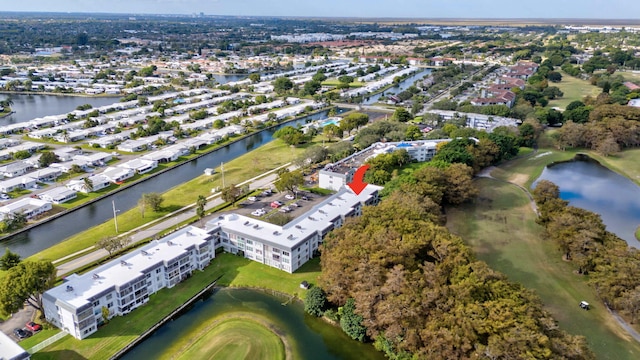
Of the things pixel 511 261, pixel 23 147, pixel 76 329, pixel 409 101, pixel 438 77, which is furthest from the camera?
pixel 438 77

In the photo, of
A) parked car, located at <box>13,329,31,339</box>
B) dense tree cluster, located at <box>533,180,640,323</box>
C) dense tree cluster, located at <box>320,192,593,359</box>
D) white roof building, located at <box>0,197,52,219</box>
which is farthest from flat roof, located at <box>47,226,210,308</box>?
dense tree cluster, located at <box>533,180,640,323</box>

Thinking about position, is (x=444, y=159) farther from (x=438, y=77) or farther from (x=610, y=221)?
(x=438, y=77)

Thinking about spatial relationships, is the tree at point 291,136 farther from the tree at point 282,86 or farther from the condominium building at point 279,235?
the tree at point 282,86

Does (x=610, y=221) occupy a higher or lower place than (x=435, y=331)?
lower

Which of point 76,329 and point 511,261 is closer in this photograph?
point 76,329

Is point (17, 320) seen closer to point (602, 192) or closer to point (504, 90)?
point (602, 192)

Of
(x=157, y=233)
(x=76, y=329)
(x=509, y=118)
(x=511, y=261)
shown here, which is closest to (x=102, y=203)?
(x=157, y=233)

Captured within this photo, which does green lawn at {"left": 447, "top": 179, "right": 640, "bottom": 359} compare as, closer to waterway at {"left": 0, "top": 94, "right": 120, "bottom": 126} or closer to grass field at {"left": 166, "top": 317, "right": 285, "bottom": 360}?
grass field at {"left": 166, "top": 317, "right": 285, "bottom": 360}
